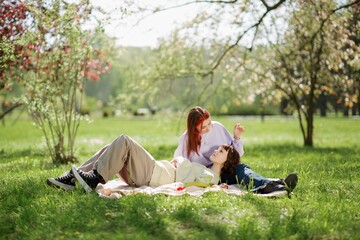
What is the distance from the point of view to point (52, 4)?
6.73 metres

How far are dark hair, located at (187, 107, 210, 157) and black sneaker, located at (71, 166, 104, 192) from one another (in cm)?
124

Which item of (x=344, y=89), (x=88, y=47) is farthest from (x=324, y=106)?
(x=88, y=47)

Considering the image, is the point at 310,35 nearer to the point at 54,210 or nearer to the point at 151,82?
the point at 151,82

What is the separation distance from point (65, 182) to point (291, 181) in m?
2.37

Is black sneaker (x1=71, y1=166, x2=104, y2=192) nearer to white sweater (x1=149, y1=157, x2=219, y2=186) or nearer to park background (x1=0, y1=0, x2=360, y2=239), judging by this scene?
park background (x1=0, y1=0, x2=360, y2=239)

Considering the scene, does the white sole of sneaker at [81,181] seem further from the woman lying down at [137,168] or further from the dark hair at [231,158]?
the dark hair at [231,158]

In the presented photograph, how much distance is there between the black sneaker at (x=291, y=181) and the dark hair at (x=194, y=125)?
128 cm

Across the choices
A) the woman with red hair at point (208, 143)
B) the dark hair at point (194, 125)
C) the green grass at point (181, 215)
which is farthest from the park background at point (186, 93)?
the dark hair at point (194, 125)

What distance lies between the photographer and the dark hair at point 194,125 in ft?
19.5

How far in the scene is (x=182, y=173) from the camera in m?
5.77

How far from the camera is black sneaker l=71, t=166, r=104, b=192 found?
5.31 metres

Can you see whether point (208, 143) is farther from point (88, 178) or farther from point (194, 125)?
point (88, 178)

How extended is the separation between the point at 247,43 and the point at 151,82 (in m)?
2.52

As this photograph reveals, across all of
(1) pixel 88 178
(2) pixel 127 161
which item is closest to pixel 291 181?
(2) pixel 127 161
